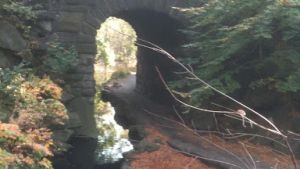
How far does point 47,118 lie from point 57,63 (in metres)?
2.20

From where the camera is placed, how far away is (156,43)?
14.1 metres

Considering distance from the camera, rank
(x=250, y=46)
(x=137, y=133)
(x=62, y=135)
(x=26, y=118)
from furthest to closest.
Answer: (x=137, y=133), (x=250, y=46), (x=62, y=135), (x=26, y=118)

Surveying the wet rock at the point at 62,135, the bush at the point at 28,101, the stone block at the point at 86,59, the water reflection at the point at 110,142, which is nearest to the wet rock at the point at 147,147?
the water reflection at the point at 110,142

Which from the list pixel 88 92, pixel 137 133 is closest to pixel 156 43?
pixel 137 133

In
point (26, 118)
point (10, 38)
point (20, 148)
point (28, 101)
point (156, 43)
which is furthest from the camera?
point (156, 43)

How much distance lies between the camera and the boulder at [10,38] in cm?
797

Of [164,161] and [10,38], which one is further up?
[10,38]

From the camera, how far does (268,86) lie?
8.48 metres

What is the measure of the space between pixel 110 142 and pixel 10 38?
3.23 meters

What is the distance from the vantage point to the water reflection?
27.9ft

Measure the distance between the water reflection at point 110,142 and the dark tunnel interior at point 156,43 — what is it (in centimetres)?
206

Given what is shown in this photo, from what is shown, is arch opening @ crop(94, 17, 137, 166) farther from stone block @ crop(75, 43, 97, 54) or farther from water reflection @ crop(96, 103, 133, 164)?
stone block @ crop(75, 43, 97, 54)

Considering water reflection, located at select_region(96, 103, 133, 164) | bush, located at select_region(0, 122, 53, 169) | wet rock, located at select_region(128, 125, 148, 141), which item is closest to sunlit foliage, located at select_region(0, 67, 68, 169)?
bush, located at select_region(0, 122, 53, 169)

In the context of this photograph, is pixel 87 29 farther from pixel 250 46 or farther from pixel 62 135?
pixel 250 46
